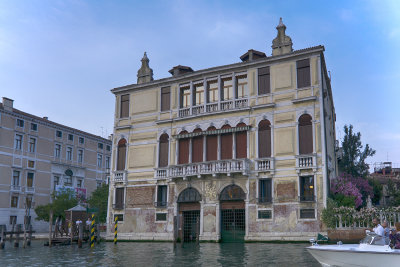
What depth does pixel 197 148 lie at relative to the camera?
91.8ft

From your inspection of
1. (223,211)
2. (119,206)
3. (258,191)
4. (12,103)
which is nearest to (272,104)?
(258,191)

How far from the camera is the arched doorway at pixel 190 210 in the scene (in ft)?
88.7

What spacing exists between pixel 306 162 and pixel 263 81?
584cm

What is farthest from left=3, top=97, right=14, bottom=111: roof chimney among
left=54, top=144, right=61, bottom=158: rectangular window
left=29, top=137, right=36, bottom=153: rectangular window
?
A: left=54, top=144, right=61, bottom=158: rectangular window

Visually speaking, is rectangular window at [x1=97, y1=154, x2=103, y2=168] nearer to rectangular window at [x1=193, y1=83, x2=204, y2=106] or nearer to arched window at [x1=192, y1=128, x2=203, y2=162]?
rectangular window at [x1=193, y1=83, x2=204, y2=106]

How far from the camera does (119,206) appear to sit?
2984 cm

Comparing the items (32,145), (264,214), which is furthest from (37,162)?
(264,214)

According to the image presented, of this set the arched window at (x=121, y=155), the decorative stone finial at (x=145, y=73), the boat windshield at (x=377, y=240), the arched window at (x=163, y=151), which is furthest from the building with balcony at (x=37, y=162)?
the boat windshield at (x=377, y=240)

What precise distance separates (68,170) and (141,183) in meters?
22.3

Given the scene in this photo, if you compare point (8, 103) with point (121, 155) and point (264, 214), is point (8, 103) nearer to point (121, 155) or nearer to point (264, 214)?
point (121, 155)

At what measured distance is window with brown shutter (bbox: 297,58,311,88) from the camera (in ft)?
82.4

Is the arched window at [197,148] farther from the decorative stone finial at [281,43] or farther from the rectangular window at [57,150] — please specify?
the rectangular window at [57,150]

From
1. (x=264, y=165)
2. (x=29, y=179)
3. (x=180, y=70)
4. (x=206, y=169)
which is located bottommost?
(x=206, y=169)

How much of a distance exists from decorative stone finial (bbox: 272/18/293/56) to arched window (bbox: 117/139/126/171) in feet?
41.0
